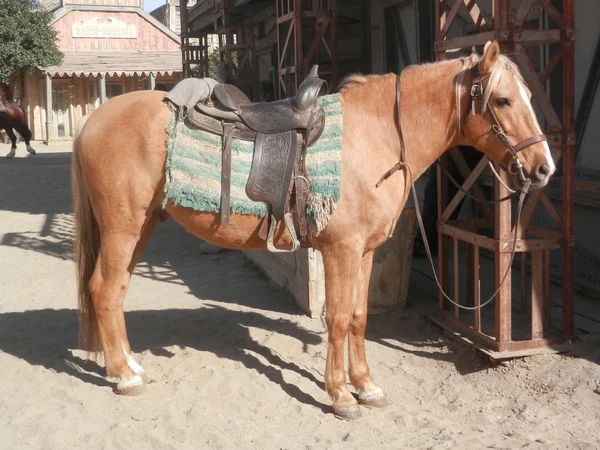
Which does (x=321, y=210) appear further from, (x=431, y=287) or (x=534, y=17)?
(x=534, y=17)

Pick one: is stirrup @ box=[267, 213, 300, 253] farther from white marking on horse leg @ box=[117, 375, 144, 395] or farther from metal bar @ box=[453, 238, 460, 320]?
metal bar @ box=[453, 238, 460, 320]

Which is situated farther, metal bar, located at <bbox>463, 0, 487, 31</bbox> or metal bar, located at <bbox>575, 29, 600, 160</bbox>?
metal bar, located at <bbox>575, 29, 600, 160</bbox>


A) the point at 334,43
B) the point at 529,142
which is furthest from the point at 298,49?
the point at 529,142

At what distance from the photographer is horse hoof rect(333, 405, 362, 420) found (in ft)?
12.4

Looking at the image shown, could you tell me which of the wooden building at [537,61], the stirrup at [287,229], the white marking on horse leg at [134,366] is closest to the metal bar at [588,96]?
the wooden building at [537,61]

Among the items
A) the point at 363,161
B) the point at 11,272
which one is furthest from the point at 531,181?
the point at 11,272

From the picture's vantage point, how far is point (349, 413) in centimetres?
379

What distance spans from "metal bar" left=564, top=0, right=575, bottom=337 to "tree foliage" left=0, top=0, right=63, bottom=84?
945 inches

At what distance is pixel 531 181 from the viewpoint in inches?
138

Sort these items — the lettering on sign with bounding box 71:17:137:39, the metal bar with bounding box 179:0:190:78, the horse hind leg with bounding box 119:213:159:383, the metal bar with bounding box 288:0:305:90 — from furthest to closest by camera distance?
the lettering on sign with bounding box 71:17:137:39 → the metal bar with bounding box 179:0:190:78 → the metal bar with bounding box 288:0:305:90 → the horse hind leg with bounding box 119:213:159:383

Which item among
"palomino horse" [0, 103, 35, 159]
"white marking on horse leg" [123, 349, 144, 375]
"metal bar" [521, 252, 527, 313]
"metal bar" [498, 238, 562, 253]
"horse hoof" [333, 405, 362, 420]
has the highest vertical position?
"palomino horse" [0, 103, 35, 159]

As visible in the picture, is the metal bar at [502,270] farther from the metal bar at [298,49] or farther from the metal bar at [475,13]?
the metal bar at [298,49]

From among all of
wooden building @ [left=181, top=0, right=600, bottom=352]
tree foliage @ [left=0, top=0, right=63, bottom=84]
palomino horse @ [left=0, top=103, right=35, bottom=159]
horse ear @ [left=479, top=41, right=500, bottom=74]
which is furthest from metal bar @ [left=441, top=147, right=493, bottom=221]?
tree foliage @ [left=0, top=0, right=63, bottom=84]

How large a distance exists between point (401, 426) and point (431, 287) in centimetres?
255
